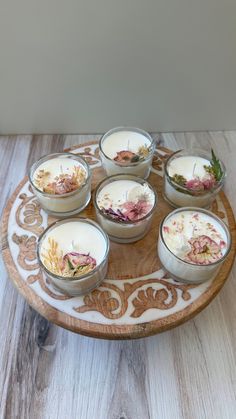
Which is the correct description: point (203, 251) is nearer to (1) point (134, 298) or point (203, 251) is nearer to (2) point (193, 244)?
(2) point (193, 244)

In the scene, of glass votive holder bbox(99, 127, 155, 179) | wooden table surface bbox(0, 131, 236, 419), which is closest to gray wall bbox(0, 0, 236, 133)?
glass votive holder bbox(99, 127, 155, 179)

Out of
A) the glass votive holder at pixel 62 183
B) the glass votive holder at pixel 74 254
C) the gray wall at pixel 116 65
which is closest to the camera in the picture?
the glass votive holder at pixel 74 254

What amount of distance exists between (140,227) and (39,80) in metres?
0.70

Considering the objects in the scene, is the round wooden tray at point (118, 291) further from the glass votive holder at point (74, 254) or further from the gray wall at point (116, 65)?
the gray wall at point (116, 65)

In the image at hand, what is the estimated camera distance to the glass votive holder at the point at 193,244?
2.65 feet

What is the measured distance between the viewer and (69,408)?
0.87m

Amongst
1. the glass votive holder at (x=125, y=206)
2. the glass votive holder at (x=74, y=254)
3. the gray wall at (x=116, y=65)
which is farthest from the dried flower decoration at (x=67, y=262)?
the gray wall at (x=116, y=65)

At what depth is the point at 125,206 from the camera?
35.9 inches

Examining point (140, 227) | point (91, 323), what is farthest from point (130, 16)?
point (91, 323)

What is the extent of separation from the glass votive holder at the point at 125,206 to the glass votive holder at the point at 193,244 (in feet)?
0.19

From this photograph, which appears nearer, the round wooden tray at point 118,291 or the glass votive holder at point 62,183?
the round wooden tray at point 118,291

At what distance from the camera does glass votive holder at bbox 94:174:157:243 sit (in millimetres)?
875

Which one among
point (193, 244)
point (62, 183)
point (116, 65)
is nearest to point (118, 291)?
point (193, 244)

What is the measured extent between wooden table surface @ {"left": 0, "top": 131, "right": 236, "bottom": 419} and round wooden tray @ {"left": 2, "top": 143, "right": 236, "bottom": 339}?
0.61 ft
